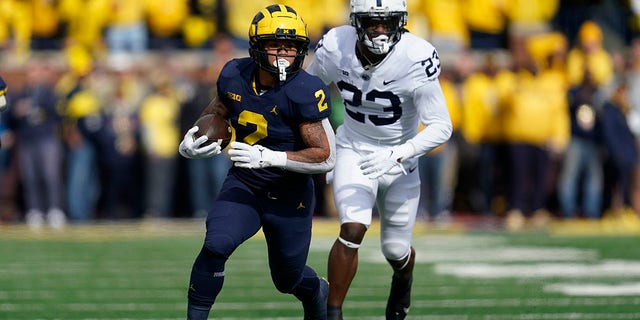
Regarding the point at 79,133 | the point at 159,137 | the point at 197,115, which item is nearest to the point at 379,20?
the point at 197,115

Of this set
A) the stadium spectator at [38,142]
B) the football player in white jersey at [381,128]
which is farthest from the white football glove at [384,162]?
the stadium spectator at [38,142]

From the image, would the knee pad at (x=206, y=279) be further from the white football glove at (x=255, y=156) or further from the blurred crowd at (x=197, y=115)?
the blurred crowd at (x=197, y=115)

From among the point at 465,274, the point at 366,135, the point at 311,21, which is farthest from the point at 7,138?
the point at 366,135

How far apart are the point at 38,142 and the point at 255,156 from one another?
736 centimetres

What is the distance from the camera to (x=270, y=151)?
18.0 feet

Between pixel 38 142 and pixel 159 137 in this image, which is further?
pixel 159 137

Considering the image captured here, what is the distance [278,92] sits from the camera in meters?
5.61

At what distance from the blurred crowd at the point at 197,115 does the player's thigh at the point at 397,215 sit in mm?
5446

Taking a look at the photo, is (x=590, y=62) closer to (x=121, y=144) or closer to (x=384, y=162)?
(x=121, y=144)

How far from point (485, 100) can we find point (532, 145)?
0.65 meters

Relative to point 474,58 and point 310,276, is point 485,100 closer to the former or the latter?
point 474,58

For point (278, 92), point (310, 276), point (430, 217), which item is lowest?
point (430, 217)

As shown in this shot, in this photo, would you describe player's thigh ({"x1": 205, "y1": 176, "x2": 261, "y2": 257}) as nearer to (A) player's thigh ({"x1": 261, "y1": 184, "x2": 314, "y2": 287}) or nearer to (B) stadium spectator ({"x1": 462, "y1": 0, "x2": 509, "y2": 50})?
(A) player's thigh ({"x1": 261, "y1": 184, "x2": 314, "y2": 287})

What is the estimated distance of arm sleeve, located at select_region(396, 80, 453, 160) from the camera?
6.14 meters
